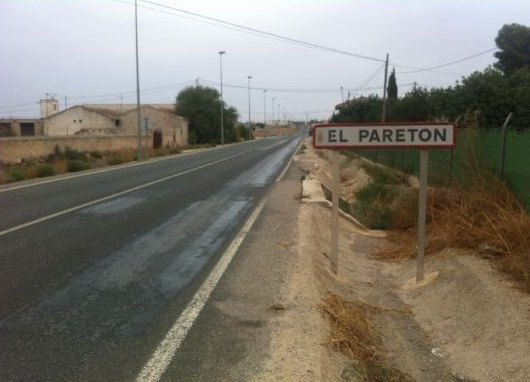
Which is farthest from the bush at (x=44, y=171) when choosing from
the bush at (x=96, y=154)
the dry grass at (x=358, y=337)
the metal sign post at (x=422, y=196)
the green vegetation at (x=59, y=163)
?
the dry grass at (x=358, y=337)

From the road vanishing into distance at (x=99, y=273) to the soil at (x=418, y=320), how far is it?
1171 mm

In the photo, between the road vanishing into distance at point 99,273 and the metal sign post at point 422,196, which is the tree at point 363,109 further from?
the metal sign post at point 422,196

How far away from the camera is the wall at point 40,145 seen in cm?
3344

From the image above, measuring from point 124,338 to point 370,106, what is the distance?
168 ft

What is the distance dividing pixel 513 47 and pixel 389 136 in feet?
140

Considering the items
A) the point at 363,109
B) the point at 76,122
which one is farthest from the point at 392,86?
the point at 76,122

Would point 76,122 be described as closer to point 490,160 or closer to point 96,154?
point 96,154

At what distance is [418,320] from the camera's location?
660cm

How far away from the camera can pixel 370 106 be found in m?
54.4

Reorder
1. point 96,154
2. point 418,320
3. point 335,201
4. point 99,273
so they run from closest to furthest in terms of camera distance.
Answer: point 418,320
point 99,273
point 335,201
point 96,154

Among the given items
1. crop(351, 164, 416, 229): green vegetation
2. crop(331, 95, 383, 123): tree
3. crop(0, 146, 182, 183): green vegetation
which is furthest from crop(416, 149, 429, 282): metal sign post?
crop(331, 95, 383, 123): tree

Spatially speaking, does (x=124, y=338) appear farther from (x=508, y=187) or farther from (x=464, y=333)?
(x=508, y=187)

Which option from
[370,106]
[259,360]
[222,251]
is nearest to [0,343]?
[259,360]

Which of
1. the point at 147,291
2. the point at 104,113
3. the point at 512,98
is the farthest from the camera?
the point at 104,113
